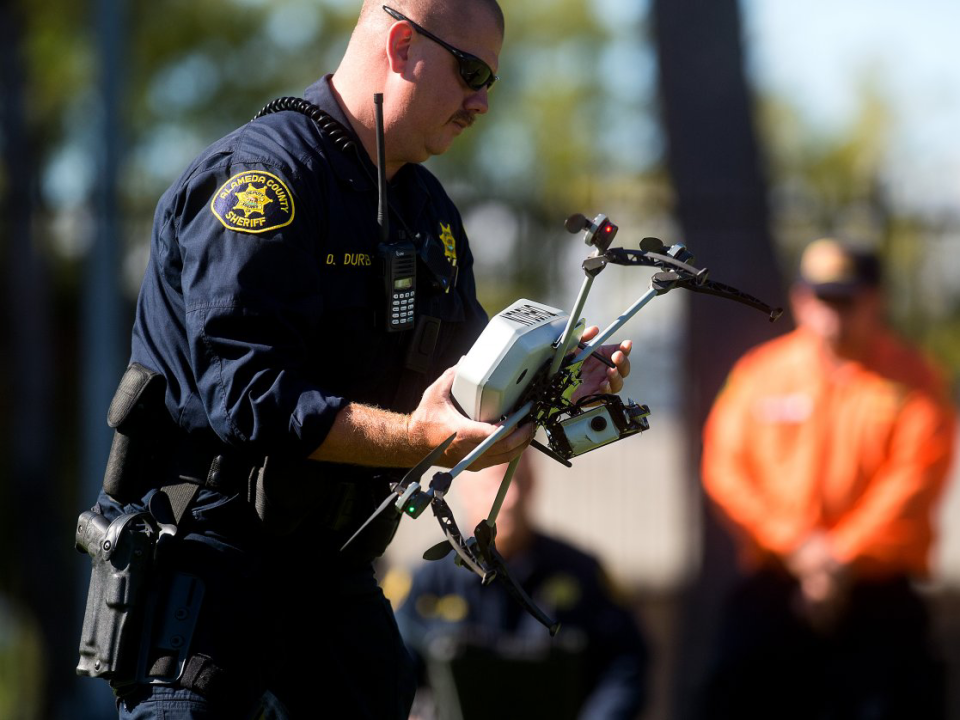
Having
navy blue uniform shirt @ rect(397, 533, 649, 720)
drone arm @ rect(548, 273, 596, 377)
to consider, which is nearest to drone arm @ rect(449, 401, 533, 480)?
drone arm @ rect(548, 273, 596, 377)

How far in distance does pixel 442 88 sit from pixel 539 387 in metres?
0.68

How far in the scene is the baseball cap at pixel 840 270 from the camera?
5.11m

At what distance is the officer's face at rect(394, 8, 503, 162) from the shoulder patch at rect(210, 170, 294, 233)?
1.20ft

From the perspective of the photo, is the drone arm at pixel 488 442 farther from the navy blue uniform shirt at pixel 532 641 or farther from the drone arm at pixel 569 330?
the navy blue uniform shirt at pixel 532 641

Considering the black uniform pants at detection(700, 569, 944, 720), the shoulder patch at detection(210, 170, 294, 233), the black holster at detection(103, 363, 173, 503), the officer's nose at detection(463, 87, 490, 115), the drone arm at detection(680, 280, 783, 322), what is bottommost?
the black uniform pants at detection(700, 569, 944, 720)

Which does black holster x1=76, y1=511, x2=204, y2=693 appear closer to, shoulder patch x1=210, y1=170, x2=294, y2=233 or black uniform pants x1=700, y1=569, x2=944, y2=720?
shoulder patch x1=210, y1=170, x2=294, y2=233

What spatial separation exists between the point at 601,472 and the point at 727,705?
300 centimetres

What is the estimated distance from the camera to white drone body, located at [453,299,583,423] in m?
2.26

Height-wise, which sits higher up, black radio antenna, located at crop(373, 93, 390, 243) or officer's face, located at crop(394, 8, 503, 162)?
officer's face, located at crop(394, 8, 503, 162)

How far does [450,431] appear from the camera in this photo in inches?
90.0

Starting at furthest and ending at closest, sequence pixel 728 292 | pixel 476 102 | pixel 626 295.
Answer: pixel 626 295, pixel 476 102, pixel 728 292

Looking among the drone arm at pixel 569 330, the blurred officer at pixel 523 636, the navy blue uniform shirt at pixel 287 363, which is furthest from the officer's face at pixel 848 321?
the drone arm at pixel 569 330

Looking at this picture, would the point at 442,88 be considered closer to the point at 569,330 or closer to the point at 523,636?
the point at 569,330

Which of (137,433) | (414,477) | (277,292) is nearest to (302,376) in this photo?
(277,292)
